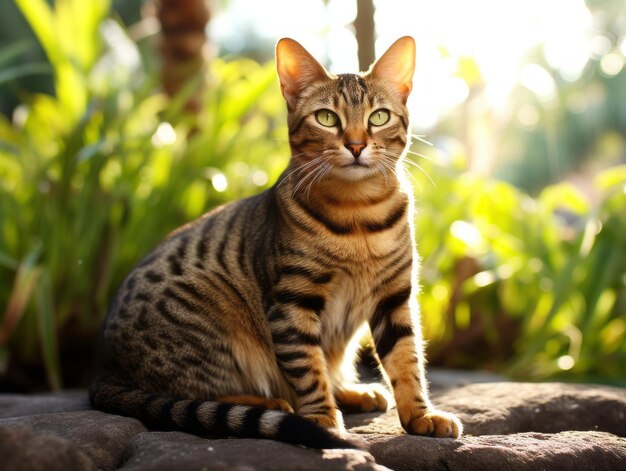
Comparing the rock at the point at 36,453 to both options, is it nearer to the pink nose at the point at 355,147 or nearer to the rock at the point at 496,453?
the rock at the point at 496,453

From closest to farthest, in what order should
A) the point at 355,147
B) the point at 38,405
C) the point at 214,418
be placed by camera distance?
1. the point at 214,418
2. the point at 355,147
3. the point at 38,405

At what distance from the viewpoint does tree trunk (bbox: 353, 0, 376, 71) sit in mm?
4434

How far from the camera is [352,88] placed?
236 cm

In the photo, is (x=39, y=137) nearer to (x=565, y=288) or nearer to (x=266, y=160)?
(x=266, y=160)

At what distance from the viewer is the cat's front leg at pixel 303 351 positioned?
83.8 inches

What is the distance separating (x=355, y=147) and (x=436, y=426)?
84 cm

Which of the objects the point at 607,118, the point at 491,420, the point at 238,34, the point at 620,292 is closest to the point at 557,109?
the point at 607,118

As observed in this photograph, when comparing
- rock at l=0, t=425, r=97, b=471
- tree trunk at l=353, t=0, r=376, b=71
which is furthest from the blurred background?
rock at l=0, t=425, r=97, b=471

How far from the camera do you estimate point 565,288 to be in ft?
12.8

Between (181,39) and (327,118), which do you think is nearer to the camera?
(327,118)

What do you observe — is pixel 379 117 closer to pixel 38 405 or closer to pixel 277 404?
pixel 277 404

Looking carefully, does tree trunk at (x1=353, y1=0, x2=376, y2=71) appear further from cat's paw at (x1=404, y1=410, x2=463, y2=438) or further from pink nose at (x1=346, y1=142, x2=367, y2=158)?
cat's paw at (x1=404, y1=410, x2=463, y2=438)

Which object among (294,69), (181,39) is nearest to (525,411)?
(294,69)

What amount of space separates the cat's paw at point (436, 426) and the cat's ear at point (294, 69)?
1106 mm
